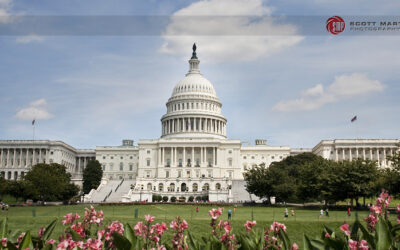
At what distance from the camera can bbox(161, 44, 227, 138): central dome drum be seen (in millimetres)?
138250

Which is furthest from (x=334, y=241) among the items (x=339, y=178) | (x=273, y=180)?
(x=273, y=180)

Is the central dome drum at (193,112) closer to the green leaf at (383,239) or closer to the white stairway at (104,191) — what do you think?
the white stairway at (104,191)

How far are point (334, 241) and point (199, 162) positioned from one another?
122m

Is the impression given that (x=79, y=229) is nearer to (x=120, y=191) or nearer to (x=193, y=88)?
(x=120, y=191)

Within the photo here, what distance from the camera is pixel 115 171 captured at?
142 m

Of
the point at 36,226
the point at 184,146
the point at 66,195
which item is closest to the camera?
the point at 36,226

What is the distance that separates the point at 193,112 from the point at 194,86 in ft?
41.7

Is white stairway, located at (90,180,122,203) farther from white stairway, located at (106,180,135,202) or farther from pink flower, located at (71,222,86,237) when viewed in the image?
pink flower, located at (71,222,86,237)

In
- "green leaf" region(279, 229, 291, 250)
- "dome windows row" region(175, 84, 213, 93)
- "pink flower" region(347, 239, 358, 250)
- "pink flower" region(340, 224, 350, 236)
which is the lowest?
"green leaf" region(279, 229, 291, 250)

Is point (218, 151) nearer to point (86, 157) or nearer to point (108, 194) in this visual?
point (108, 194)

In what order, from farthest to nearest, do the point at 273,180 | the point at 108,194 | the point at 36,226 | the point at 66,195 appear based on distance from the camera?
1. the point at 108,194
2. the point at 66,195
3. the point at 273,180
4. the point at 36,226

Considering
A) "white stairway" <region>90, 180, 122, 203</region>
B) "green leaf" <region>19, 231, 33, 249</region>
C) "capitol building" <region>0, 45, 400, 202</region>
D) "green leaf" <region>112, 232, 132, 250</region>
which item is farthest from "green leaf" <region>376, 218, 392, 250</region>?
"capitol building" <region>0, 45, 400, 202</region>

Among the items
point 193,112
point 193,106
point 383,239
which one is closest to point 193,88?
point 193,106

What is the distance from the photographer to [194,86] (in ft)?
485
